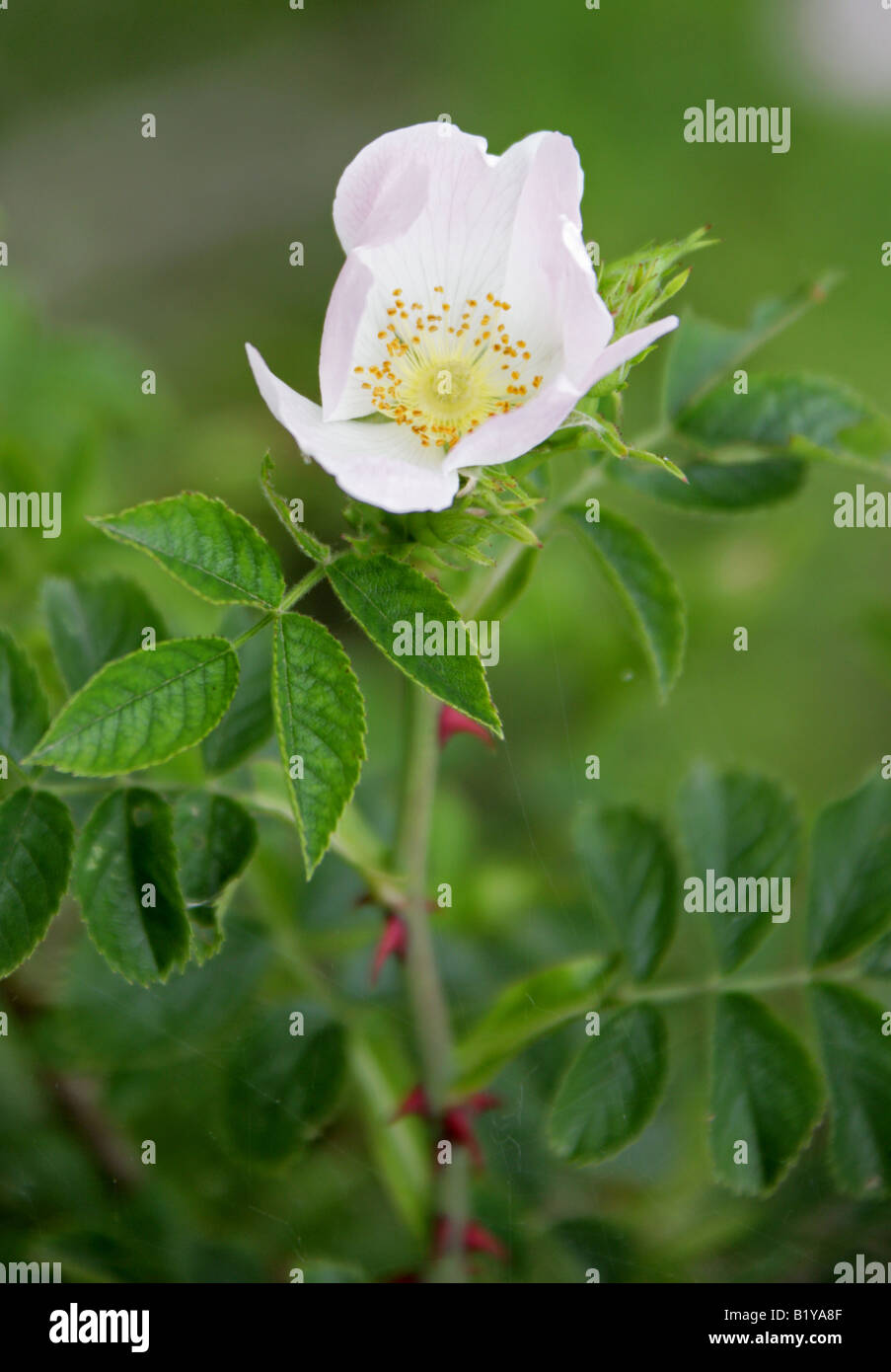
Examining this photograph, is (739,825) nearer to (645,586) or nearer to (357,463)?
(645,586)

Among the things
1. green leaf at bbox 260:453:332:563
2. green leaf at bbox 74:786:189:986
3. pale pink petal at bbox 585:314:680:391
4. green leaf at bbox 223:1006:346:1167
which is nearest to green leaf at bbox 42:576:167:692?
green leaf at bbox 74:786:189:986

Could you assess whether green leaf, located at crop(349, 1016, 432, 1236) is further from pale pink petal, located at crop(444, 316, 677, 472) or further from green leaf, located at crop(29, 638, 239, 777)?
pale pink petal, located at crop(444, 316, 677, 472)


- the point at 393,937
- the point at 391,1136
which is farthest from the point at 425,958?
the point at 391,1136

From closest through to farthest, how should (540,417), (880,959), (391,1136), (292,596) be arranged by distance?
(540,417), (292,596), (880,959), (391,1136)

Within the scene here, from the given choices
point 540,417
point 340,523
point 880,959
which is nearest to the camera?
point 540,417

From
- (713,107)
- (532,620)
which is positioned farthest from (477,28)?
(532,620)

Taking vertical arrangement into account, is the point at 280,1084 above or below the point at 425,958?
below
